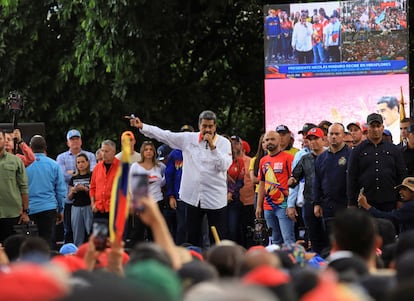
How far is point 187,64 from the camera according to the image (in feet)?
83.5

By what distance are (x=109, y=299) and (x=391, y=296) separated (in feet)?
2.98

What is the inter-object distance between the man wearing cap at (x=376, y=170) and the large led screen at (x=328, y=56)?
6.64m

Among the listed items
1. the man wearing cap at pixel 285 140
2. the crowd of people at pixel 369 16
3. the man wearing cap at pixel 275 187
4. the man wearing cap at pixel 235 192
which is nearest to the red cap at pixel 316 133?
the man wearing cap at pixel 275 187

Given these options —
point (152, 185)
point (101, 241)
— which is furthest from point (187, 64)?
point (101, 241)

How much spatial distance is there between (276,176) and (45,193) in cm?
305

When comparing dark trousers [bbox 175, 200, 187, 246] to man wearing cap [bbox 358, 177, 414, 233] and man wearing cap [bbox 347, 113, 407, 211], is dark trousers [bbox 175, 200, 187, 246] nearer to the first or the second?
man wearing cap [bbox 347, 113, 407, 211]

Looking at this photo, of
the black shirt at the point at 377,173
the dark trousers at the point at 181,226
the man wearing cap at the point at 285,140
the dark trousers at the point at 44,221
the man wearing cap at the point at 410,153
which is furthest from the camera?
the man wearing cap at the point at 285,140

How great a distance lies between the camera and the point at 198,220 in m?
14.0

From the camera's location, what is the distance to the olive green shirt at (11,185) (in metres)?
13.8

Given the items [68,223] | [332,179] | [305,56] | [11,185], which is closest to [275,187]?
[332,179]

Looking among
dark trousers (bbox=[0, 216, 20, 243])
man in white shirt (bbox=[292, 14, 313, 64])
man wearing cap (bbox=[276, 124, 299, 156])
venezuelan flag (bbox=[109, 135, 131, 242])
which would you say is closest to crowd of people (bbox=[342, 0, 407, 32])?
man in white shirt (bbox=[292, 14, 313, 64])

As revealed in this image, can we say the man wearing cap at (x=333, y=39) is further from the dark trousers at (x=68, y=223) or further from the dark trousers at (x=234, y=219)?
the dark trousers at (x=68, y=223)

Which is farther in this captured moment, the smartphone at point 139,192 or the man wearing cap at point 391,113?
the man wearing cap at point 391,113

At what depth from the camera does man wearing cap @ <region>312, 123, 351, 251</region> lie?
14086mm
